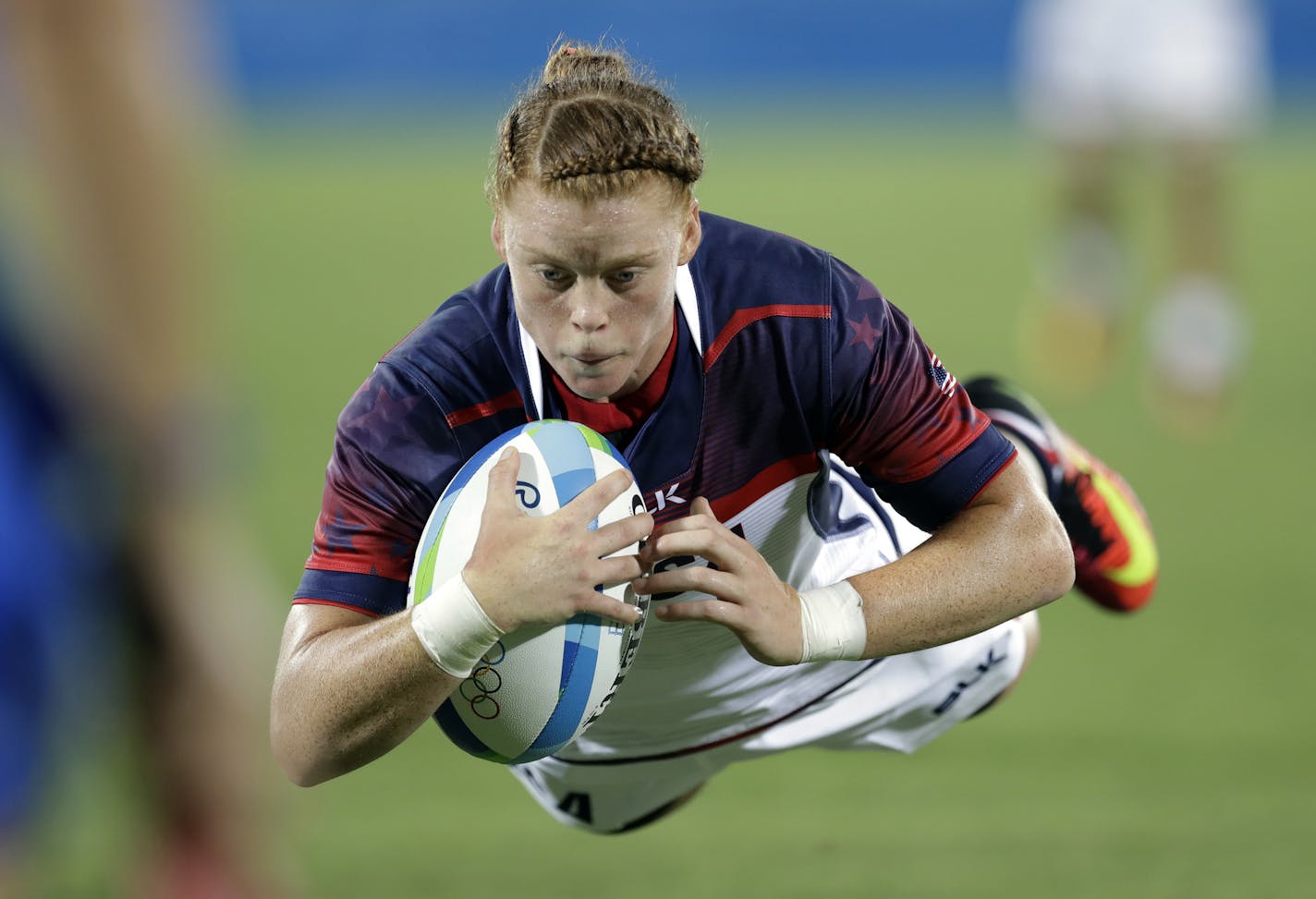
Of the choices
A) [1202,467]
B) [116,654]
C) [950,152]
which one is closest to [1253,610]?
[1202,467]

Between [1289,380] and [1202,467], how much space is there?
2.09 metres

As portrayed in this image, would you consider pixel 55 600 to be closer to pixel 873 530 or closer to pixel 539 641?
pixel 539 641

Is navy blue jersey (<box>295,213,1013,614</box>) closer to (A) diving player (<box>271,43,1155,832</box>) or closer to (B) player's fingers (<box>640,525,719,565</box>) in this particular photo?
(A) diving player (<box>271,43,1155,832</box>)

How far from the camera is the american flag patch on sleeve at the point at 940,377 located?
308 cm

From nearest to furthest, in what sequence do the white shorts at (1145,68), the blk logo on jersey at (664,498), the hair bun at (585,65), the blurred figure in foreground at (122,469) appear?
the blurred figure in foreground at (122,469)
the hair bun at (585,65)
the blk logo on jersey at (664,498)
the white shorts at (1145,68)

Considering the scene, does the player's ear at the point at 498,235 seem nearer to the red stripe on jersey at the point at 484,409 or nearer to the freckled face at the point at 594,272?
the freckled face at the point at 594,272

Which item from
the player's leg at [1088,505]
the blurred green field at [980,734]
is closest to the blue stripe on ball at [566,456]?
the blurred green field at [980,734]

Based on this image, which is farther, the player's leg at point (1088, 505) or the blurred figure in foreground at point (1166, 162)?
the blurred figure in foreground at point (1166, 162)

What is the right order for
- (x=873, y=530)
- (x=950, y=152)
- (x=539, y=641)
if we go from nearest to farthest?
1. (x=539, y=641)
2. (x=873, y=530)
3. (x=950, y=152)

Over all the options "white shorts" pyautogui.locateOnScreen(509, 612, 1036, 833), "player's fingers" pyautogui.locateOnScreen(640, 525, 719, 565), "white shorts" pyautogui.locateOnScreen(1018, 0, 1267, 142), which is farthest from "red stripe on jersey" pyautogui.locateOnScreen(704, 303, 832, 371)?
"white shorts" pyautogui.locateOnScreen(1018, 0, 1267, 142)

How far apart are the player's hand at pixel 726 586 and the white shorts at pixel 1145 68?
9602 millimetres

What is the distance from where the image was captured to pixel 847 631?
115 inches

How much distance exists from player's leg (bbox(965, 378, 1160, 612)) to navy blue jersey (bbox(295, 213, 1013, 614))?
2.56 feet

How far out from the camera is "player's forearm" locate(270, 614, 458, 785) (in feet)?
8.97
